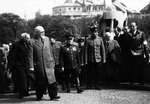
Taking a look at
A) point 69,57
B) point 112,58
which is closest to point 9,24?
point 112,58

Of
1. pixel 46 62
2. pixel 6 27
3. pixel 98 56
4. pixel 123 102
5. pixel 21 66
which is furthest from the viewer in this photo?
pixel 6 27

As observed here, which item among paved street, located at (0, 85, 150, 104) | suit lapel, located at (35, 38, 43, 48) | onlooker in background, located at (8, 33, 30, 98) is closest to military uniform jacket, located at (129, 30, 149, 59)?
paved street, located at (0, 85, 150, 104)

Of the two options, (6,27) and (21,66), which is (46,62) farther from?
(6,27)

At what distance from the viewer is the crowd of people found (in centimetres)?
978

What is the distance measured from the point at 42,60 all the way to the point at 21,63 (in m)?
1.28

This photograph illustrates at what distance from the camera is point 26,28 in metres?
100

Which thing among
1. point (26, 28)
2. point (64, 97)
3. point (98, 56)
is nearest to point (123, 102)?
point (64, 97)

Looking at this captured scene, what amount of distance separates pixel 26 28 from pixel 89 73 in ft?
294

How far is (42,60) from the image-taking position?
32.0 feet

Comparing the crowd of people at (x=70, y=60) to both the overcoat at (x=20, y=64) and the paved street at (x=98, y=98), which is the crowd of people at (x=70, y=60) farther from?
A: the paved street at (x=98, y=98)

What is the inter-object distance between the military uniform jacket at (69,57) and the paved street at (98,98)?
2.83ft

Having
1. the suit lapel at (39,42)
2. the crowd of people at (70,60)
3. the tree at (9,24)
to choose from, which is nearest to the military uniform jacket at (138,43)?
the crowd of people at (70,60)

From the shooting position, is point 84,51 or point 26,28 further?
point 26,28

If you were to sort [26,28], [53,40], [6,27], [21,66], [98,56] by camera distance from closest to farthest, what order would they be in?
[21,66], [98,56], [53,40], [6,27], [26,28]
